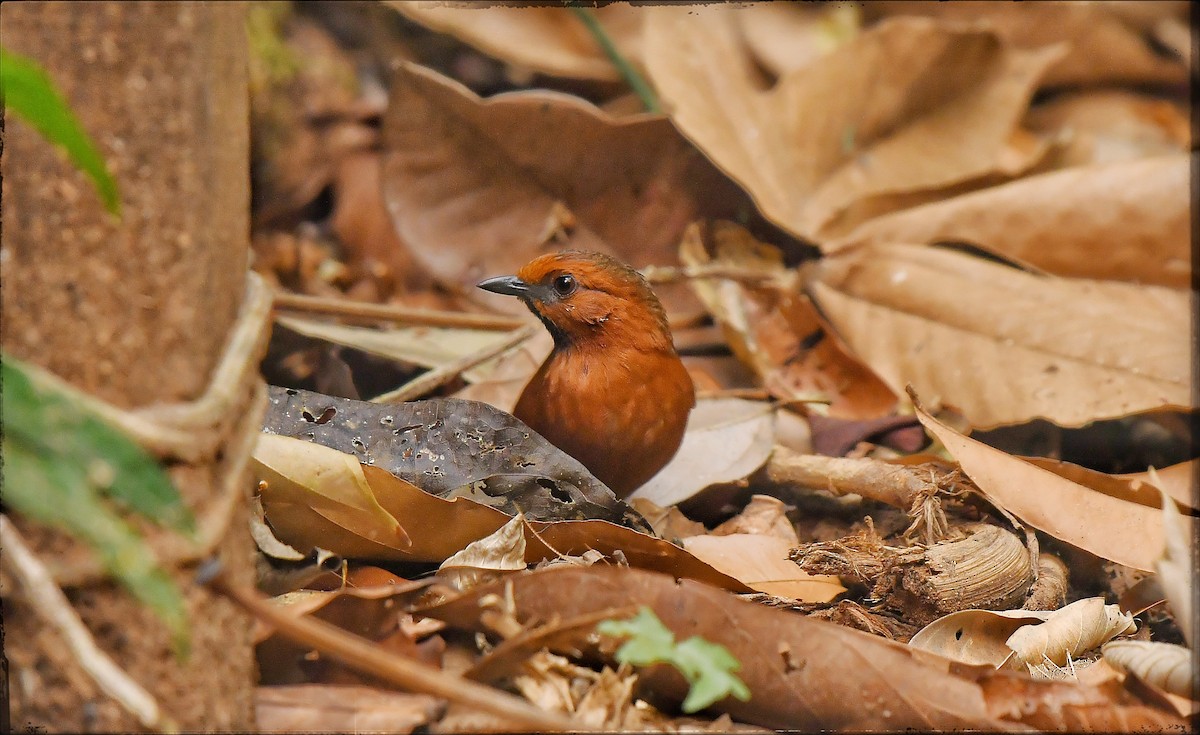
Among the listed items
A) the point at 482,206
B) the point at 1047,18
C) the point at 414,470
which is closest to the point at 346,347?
the point at 482,206

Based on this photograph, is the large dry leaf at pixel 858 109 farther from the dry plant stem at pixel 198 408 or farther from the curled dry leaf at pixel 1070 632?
the dry plant stem at pixel 198 408

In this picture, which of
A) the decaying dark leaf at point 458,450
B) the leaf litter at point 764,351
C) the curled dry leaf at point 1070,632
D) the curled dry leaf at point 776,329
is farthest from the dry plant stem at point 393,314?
the curled dry leaf at point 1070,632

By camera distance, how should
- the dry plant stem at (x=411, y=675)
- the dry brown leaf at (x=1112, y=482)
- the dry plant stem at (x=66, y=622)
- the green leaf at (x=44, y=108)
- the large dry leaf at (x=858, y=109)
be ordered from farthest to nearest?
the large dry leaf at (x=858, y=109), the dry brown leaf at (x=1112, y=482), the dry plant stem at (x=411, y=675), the dry plant stem at (x=66, y=622), the green leaf at (x=44, y=108)

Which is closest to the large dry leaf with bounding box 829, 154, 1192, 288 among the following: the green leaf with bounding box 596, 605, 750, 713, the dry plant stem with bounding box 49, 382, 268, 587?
the green leaf with bounding box 596, 605, 750, 713

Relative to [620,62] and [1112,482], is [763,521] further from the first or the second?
[620,62]

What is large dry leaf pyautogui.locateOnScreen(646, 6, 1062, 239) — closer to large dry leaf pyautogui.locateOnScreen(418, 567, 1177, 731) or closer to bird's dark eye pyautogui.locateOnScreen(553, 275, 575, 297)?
bird's dark eye pyautogui.locateOnScreen(553, 275, 575, 297)

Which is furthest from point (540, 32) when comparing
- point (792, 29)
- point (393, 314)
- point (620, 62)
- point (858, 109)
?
point (393, 314)
